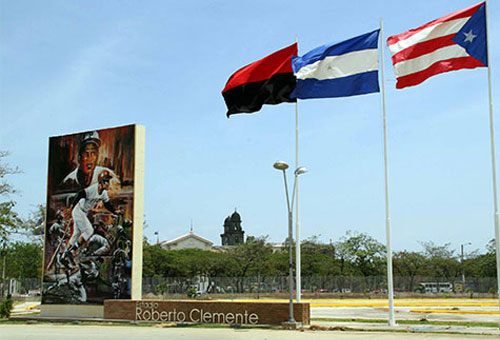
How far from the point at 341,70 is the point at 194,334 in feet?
39.3

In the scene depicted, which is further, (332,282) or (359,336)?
(332,282)

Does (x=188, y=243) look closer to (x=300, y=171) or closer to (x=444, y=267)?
(x=444, y=267)

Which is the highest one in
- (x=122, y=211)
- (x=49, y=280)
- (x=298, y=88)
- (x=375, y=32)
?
(x=375, y=32)

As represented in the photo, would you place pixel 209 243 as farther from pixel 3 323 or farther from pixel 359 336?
pixel 359 336

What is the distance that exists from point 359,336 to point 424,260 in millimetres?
62043

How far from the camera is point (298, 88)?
964 inches

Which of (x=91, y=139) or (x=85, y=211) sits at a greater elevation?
(x=91, y=139)

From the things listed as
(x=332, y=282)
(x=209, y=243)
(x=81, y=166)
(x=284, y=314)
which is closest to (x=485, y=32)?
(x=284, y=314)

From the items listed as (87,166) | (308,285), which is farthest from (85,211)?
(308,285)

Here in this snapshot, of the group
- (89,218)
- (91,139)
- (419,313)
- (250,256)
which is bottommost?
(419,313)

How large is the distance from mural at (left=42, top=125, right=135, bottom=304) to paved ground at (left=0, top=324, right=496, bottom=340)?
564cm

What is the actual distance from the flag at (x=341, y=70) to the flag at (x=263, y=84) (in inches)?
42.6

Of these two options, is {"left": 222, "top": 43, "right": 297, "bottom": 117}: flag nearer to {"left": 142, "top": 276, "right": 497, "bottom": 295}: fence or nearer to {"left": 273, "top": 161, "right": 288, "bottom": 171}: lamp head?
{"left": 273, "top": 161, "right": 288, "bottom": 171}: lamp head

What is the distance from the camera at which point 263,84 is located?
25.8m
